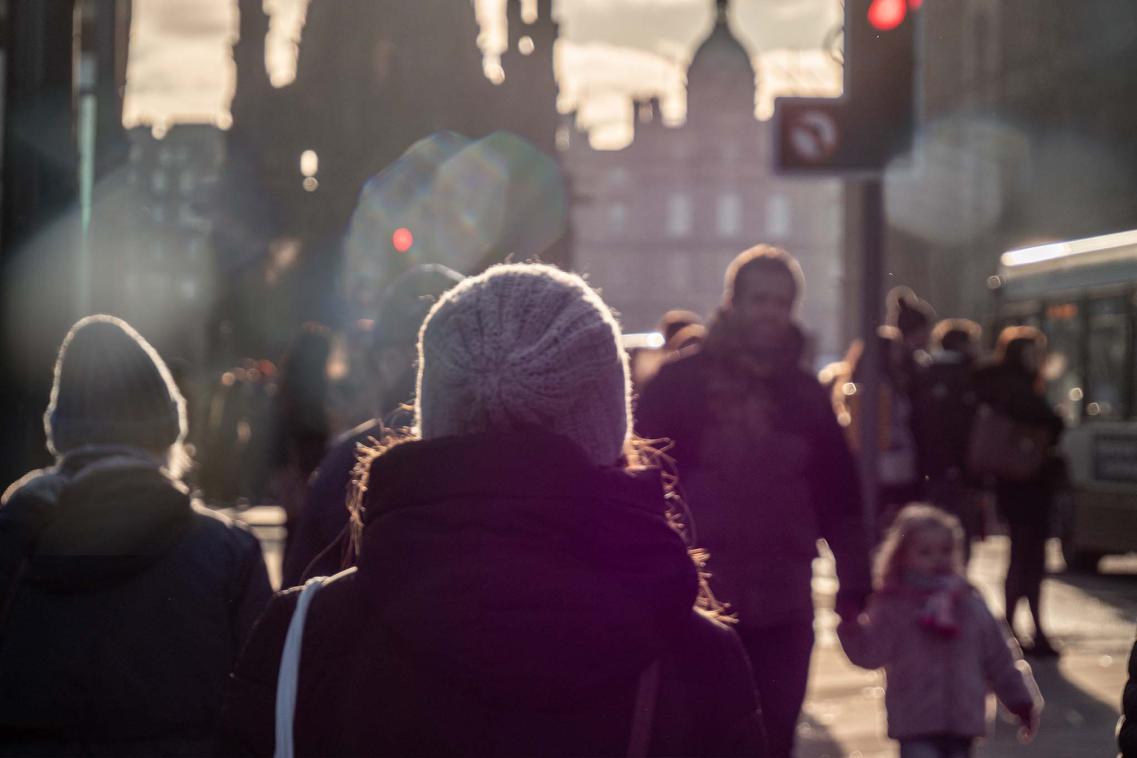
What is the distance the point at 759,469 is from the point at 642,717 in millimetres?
3378

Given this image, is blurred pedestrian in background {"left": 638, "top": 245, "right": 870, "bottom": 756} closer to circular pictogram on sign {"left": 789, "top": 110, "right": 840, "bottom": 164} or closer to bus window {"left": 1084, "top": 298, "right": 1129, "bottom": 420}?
circular pictogram on sign {"left": 789, "top": 110, "right": 840, "bottom": 164}

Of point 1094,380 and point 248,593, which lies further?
point 1094,380

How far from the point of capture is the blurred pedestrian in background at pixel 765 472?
5473 millimetres

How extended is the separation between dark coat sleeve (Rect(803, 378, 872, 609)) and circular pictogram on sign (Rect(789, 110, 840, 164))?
3.80 feet

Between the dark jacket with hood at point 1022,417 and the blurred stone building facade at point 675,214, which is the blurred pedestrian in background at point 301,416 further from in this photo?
the blurred stone building facade at point 675,214

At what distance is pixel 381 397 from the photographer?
5016mm

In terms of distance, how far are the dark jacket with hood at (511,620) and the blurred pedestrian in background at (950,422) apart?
7562mm

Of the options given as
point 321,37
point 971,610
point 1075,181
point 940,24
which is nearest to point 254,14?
point 321,37

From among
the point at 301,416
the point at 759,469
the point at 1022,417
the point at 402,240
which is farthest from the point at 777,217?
the point at 759,469

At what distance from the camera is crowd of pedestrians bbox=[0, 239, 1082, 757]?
2203 millimetres

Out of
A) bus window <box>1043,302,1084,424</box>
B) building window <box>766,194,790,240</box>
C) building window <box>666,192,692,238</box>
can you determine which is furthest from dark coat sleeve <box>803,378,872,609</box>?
building window <box>766,194,790,240</box>

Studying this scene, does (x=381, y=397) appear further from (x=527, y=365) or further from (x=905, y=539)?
(x=527, y=365)

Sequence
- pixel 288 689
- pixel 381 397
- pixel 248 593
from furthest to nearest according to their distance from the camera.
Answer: pixel 381 397, pixel 248 593, pixel 288 689

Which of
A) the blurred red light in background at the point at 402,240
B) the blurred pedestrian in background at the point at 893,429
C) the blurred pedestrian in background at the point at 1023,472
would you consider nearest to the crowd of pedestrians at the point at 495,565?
the blurred pedestrian in background at the point at 893,429
